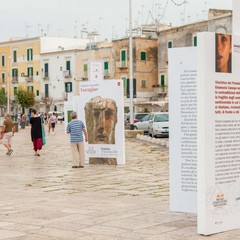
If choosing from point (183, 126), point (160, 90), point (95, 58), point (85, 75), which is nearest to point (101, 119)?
point (183, 126)

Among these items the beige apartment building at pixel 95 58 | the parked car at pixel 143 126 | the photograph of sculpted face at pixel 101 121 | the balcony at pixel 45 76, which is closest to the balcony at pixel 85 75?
the beige apartment building at pixel 95 58

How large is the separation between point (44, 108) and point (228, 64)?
258 ft

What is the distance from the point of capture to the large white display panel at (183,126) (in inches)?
377

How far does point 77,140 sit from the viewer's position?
19422 millimetres

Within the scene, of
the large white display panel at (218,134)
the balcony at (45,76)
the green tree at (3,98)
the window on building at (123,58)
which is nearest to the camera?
the large white display panel at (218,134)

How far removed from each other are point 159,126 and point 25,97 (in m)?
48.3

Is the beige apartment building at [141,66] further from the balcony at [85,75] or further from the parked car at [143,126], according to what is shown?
the parked car at [143,126]

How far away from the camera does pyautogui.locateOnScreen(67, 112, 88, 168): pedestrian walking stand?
63.6 ft

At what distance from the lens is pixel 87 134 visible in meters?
20.8

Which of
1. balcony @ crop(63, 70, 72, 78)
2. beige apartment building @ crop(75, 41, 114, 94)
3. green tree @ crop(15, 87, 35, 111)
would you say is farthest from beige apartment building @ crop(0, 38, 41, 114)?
beige apartment building @ crop(75, 41, 114, 94)

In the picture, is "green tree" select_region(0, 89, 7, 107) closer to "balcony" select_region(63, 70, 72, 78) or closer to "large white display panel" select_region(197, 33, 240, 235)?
"balcony" select_region(63, 70, 72, 78)

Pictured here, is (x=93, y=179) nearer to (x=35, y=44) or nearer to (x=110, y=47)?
(x=110, y=47)

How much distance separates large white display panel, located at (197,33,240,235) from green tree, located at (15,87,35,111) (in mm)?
74962

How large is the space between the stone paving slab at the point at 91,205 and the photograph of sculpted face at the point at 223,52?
2056 millimetres
